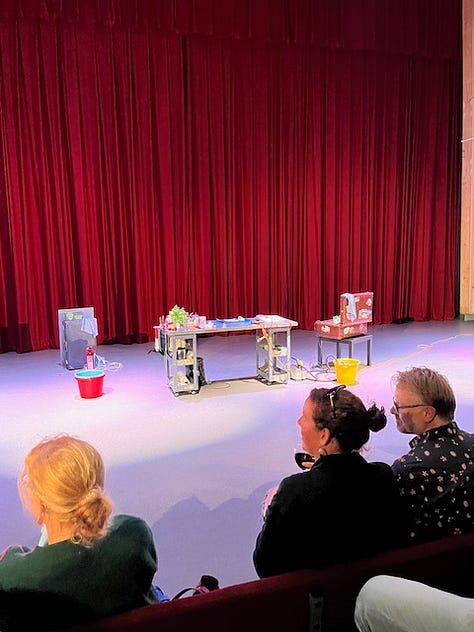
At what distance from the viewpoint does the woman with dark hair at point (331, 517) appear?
65.2 inches

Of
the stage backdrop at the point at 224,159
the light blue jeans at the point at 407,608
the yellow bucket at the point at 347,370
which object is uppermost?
the stage backdrop at the point at 224,159

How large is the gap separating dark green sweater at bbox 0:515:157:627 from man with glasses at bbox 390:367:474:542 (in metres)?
0.87

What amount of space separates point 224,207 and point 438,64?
386cm

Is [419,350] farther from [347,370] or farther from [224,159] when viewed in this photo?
[224,159]

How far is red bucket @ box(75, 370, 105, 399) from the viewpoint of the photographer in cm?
523

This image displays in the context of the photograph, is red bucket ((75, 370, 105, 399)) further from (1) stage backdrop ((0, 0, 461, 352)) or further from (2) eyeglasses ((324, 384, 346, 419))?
(2) eyeglasses ((324, 384, 346, 419))

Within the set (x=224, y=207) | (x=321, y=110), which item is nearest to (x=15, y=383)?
(x=224, y=207)

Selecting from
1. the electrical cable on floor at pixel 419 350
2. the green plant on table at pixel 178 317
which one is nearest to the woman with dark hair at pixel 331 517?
the green plant on table at pixel 178 317

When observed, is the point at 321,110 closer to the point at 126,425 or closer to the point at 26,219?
the point at 26,219

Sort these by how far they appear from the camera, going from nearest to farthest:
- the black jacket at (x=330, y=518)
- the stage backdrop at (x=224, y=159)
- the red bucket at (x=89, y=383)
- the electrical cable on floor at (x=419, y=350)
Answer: the black jacket at (x=330, y=518), the red bucket at (x=89, y=383), the electrical cable on floor at (x=419, y=350), the stage backdrop at (x=224, y=159)

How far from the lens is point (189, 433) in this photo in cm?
441

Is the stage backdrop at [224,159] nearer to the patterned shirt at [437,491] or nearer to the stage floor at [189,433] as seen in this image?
the stage floor at [189,433]

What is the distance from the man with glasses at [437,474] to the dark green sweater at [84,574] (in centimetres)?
87

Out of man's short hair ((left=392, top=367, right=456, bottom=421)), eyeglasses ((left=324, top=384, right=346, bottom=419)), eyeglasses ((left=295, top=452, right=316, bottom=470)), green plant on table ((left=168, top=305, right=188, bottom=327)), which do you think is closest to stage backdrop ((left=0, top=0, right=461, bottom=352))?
green plant on table ((left=168, top=305, right=188, bottom=327))
